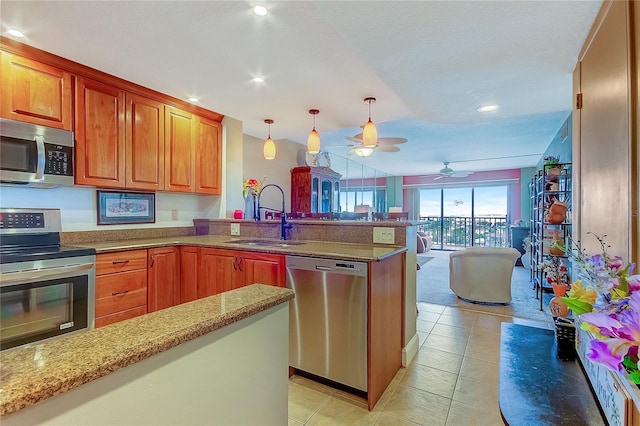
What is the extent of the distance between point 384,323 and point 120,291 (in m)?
1.96

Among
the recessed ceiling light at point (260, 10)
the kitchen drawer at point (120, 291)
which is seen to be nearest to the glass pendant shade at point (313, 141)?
the recessed ceiling light at point (260, 10)

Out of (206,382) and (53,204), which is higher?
(53,204)

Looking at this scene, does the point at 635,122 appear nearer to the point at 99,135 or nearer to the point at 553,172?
the point at 553,172

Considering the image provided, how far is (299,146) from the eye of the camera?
5.57 meters

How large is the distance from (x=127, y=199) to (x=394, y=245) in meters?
2.53

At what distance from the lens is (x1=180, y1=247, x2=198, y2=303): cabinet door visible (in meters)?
2.61

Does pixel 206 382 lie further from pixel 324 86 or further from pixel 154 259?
pixel 324 86

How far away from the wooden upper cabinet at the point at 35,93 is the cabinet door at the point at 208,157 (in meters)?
1.16

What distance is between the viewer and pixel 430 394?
195 centimetres

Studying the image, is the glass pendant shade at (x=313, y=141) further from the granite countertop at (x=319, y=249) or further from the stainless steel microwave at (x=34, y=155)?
the stainless steel microwave at (x=34, y=155)

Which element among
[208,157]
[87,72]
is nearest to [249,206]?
[208,157]

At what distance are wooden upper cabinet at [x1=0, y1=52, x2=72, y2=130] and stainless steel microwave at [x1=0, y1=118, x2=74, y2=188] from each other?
79 millimetres

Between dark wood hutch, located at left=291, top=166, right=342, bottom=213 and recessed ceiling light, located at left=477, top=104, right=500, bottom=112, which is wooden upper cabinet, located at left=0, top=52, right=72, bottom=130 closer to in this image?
→ dark wood hutch, located at left=291, top=166, right=342, bottom=213

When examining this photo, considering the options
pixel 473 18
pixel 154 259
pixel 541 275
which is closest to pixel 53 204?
pixel 154 259
